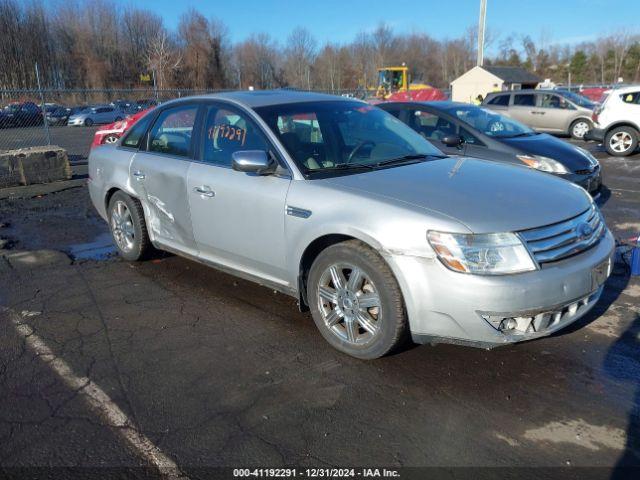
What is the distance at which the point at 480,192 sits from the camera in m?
3.32

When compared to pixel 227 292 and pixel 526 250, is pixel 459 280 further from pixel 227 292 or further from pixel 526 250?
pixel 227 292

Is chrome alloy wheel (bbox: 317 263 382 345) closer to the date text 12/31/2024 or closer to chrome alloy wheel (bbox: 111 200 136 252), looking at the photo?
the date text 12/31/2024

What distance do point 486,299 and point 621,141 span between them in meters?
12.2

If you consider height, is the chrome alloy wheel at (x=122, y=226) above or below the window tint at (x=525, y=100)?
below

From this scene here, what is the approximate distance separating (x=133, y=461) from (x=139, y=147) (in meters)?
3.42

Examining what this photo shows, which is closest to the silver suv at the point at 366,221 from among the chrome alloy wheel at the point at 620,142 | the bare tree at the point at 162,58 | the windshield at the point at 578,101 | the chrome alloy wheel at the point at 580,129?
the chrome alloy wheel at the point at 620,142

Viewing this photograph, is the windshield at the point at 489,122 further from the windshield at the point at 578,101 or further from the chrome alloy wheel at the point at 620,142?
the windshield at the point at 578,101

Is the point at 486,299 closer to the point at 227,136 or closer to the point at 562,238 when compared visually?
the point at 562,238

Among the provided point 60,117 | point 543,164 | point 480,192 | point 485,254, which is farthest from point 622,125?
point 60,117

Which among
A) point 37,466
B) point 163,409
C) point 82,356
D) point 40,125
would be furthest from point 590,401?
point 40,125

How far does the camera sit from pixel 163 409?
2.96m

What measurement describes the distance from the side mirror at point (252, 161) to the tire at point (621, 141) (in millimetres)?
11987

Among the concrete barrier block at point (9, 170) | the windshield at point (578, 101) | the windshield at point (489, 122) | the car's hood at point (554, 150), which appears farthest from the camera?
the windshield at point (578, 101)

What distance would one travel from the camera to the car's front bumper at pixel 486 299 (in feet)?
9.30
